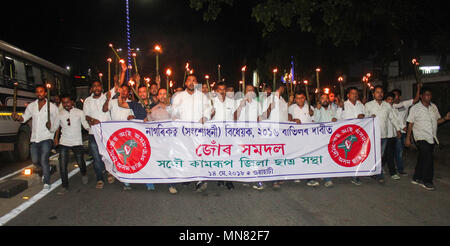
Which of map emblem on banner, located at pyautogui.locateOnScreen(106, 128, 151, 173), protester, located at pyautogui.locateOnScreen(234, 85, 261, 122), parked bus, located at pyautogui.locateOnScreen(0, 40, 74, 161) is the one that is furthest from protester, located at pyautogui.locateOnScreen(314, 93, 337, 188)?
parked bus, located at pyautogui.locateOnScreen(0, 40, 74, 161)

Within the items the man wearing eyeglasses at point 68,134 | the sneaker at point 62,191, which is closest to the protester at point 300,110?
the man wearing eyeglasses at point 68,134

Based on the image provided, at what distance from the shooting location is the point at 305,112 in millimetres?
5953

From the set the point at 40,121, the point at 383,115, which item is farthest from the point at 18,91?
the point at 383,115

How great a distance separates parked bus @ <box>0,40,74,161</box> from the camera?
7758 millimetres

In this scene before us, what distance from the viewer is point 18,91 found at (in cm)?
856

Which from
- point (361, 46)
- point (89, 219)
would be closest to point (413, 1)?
point (361, 46)

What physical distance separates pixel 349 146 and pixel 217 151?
2406 millimetres

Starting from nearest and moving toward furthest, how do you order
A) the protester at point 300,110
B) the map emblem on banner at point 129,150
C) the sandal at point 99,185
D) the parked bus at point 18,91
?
the map emblem on banner at point 129,150 < the sandal at point 99,185 < the protester at point 300,110 < the parked bus at point 18,91

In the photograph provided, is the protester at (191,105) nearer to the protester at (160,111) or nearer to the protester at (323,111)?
the protester at (160,111)

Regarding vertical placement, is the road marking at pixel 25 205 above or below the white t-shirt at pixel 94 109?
below

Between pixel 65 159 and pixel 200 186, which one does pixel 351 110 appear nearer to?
pixel 200 186

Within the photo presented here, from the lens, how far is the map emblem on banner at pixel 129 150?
5.34 meters

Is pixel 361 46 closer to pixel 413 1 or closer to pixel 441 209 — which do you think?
pixel 413 1

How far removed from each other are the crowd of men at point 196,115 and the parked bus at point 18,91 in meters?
2.80
